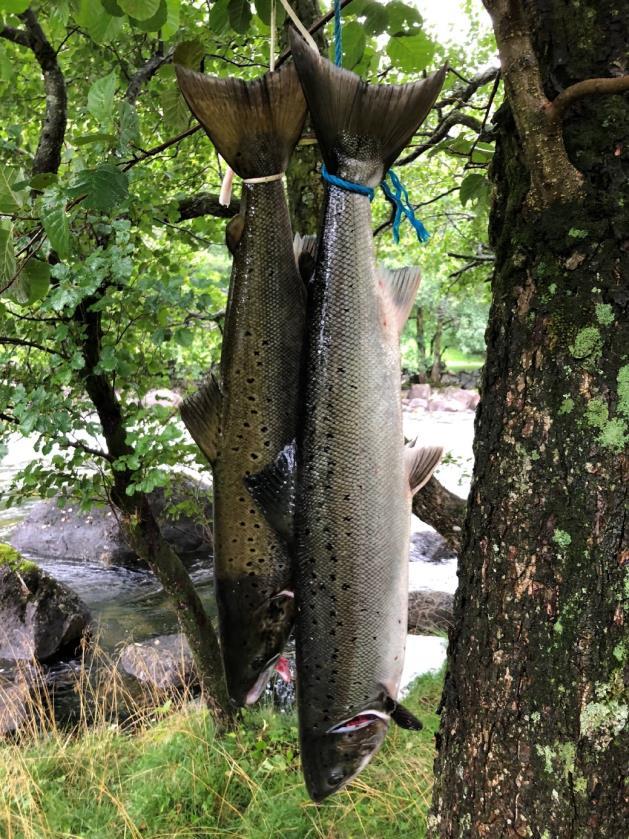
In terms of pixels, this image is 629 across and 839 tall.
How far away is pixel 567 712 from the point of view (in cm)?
136

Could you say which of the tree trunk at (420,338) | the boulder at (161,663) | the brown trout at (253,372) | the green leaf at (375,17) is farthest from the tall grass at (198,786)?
the tree trunk at (420,338)

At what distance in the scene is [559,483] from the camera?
1.38 meters

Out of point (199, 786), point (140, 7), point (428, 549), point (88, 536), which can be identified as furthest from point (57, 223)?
point (88, 536)

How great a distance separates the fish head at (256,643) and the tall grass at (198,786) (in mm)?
2951

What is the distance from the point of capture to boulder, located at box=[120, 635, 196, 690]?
7440 millimetres

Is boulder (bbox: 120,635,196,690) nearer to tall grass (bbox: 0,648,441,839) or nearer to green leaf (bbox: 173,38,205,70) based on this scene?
tall grass (bbox: 0,648,441,839)

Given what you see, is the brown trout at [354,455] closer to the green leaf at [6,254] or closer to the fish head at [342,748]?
the fish head at [342,748]

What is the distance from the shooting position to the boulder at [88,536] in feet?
38.0

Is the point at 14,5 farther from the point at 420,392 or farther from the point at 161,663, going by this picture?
the point at 420,392

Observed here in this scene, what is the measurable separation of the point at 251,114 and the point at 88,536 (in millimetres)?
11769

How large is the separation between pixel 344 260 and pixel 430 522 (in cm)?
265

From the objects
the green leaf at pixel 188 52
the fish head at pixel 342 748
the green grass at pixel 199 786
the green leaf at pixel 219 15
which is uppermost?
the green leaf at pixel 219 15

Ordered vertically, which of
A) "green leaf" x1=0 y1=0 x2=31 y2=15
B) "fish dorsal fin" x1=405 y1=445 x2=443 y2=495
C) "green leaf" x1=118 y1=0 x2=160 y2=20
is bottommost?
"fish dorsal fin" x1=405 y1=445 x2=443 y2=495

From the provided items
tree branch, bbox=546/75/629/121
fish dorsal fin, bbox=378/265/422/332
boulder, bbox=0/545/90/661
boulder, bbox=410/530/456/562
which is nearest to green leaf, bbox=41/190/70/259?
fish dorsal fin, bbox=378/265/422/332
